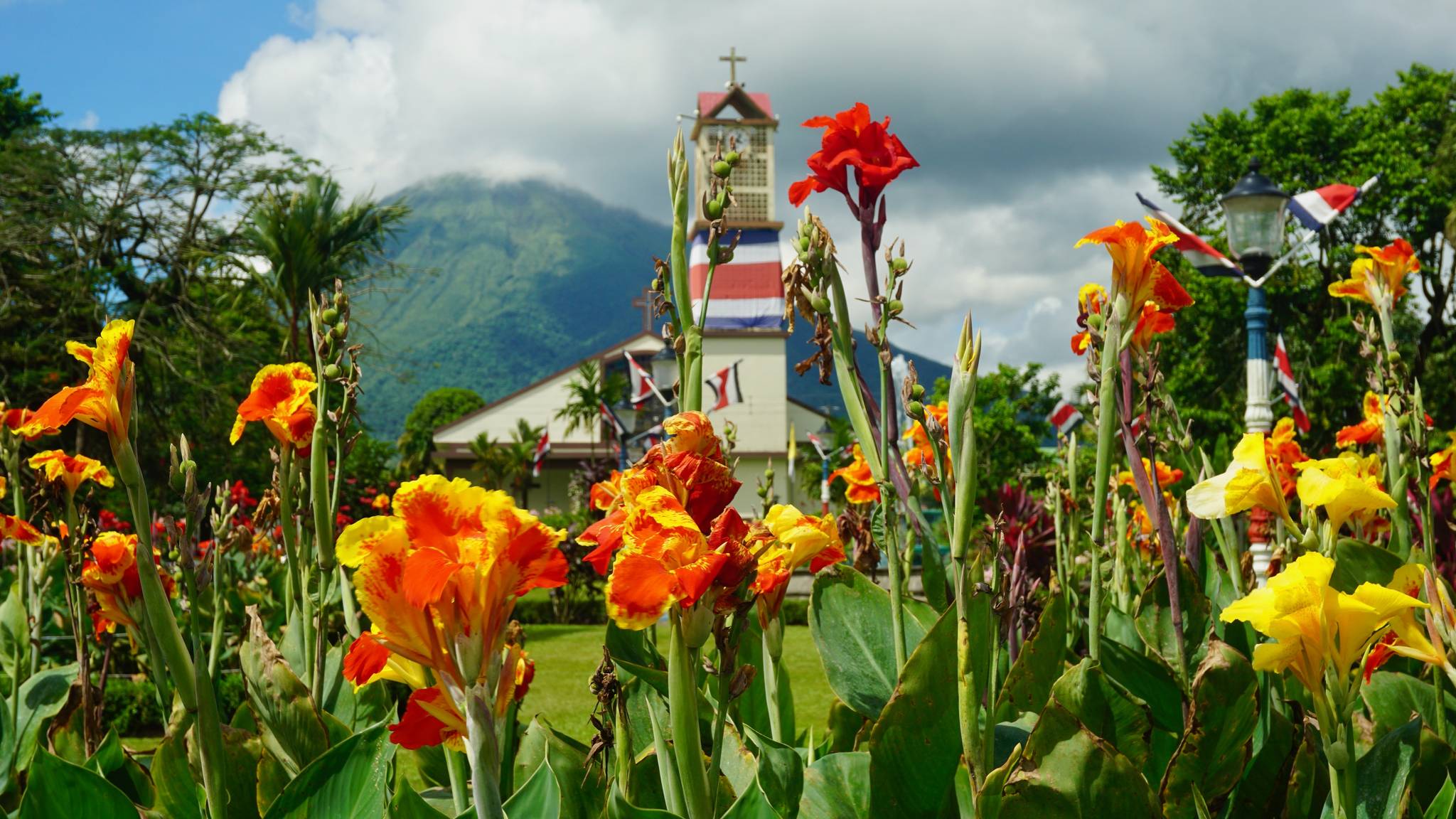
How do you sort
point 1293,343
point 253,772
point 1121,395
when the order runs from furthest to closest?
point 1293,343 < point 1121,395 < point 253,772

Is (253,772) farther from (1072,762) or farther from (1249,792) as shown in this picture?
(1249,792)

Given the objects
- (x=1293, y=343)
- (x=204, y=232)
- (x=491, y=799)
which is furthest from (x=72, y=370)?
(x=1293, y=343)

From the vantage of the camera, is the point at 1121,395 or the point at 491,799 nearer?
the point at 491,799

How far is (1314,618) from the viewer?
94 centimetres

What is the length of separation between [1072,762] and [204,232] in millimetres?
15167

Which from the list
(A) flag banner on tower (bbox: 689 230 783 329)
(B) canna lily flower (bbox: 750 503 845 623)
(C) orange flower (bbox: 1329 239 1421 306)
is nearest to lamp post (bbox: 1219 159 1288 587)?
(C) orange flower (bbox: 1329 239 1421 306)

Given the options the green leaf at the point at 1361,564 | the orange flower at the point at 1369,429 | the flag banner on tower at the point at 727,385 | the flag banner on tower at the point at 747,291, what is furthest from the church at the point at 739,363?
the green leaf at the point at 1361,564

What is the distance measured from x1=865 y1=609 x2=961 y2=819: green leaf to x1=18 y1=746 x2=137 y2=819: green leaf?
68cm

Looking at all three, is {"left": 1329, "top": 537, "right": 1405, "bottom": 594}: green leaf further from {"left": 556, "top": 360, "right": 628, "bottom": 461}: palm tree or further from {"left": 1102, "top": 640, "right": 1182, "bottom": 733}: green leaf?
{"left": 556, "top": 360, "right": 628, "bottom": 461}: palm tree

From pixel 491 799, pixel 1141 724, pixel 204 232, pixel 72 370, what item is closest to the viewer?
pixel 491 799

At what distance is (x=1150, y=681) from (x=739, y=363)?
2722 cm

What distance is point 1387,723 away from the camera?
4.94 ft

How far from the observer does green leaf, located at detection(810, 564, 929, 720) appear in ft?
4.19

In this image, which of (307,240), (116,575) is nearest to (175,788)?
(116,575)
